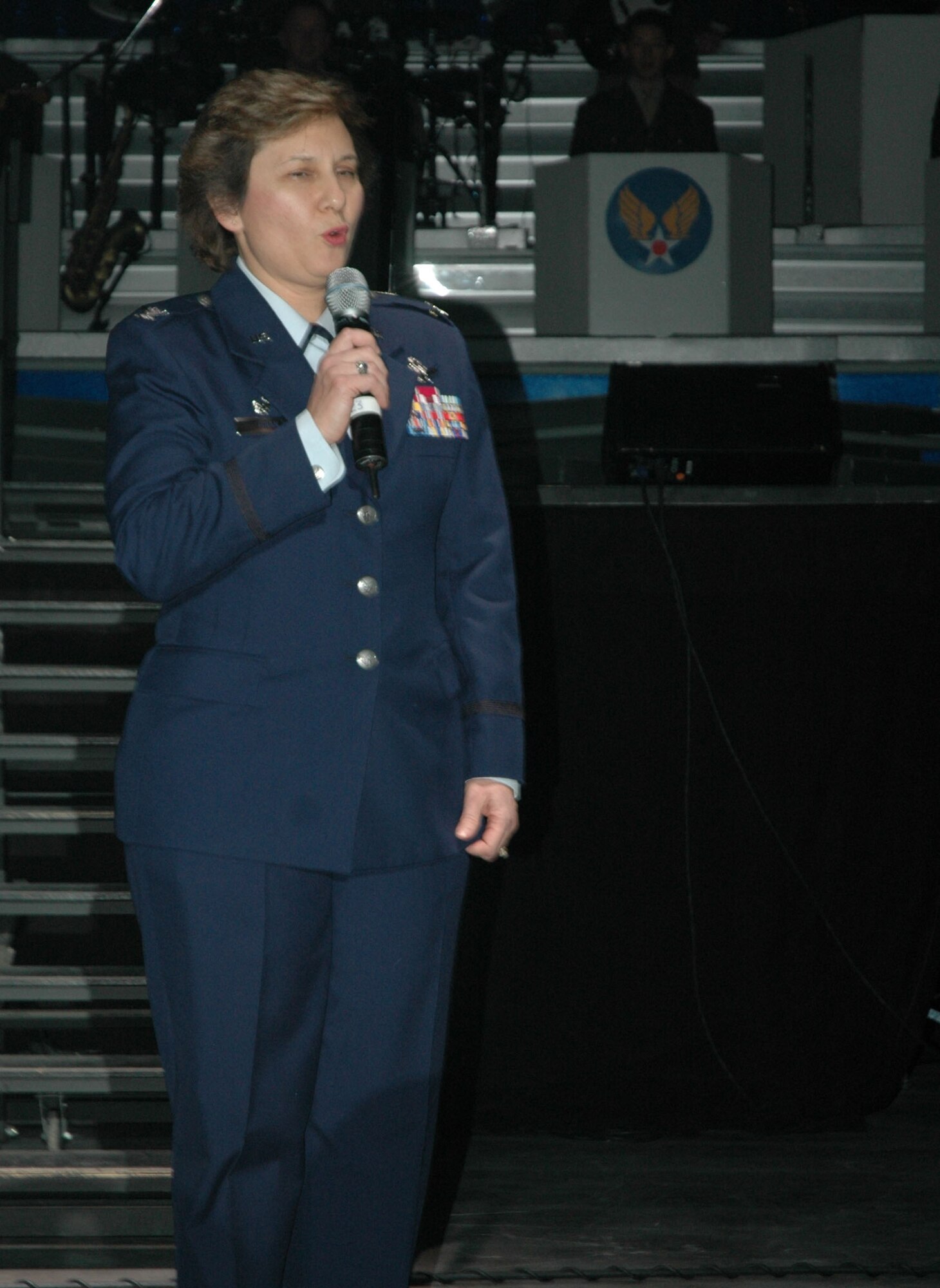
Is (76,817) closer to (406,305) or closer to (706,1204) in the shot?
(706,1204)

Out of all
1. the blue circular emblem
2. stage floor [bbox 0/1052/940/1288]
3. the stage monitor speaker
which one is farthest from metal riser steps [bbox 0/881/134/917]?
the blue circular emblem

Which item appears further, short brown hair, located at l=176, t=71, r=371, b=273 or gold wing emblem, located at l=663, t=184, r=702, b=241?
gold wing emblem, located at l=663, t=184, r=702, b=241

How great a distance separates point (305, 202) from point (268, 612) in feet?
1.45

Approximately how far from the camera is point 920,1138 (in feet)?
11.6

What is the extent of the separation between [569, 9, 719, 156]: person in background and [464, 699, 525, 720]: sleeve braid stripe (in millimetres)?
5016

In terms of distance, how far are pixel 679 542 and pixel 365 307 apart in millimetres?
1950

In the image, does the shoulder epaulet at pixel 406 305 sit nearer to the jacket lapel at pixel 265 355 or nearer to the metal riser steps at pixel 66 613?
the jacket lapel at pixel 265 355

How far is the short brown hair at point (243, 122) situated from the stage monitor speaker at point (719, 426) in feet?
6.15

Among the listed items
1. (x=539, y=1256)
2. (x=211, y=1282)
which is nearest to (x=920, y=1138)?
(x=539, y=1256)

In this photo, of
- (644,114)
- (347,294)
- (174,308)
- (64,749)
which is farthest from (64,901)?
(644,114)

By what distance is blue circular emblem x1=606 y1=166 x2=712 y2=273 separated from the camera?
5.56 metres

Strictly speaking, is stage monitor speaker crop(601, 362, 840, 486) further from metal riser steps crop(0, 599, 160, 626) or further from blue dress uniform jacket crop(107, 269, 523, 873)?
blue dress uniform jacket crop(107, 269, 523, 873)

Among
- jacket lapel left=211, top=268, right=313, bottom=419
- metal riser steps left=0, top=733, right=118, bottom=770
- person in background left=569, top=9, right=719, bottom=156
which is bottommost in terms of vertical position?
metal riser steps left=0, top=733, right=118, bottom=770

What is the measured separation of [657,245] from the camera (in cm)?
558
